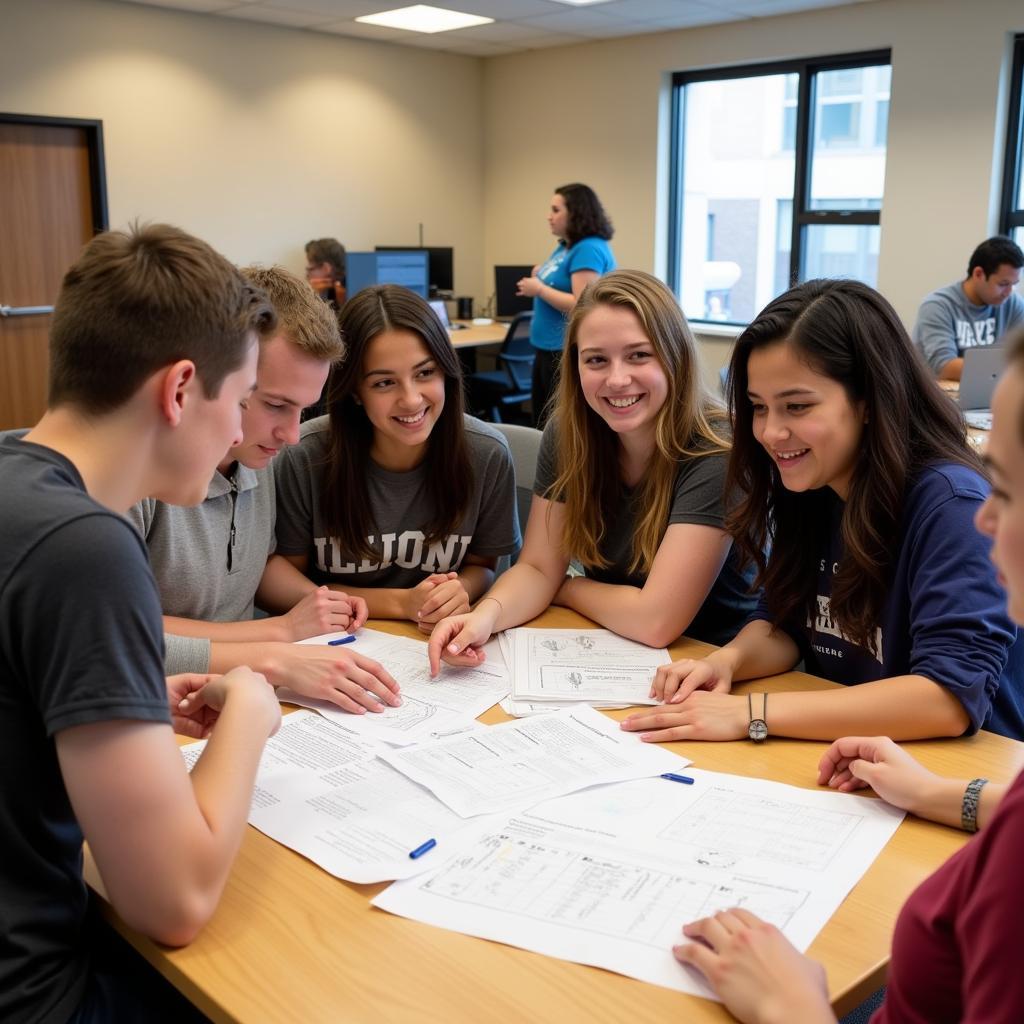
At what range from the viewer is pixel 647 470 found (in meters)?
1.98

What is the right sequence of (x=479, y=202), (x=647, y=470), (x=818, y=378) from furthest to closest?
(x=479, y=202), (x=647, y=470), (x=818, y=378)

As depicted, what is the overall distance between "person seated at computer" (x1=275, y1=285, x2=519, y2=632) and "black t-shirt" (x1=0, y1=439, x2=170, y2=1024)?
3.17 feet

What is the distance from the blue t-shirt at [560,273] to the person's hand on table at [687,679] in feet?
13.9

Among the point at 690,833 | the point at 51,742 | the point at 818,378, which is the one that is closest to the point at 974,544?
the point at 818,378

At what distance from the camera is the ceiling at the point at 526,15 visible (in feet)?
19.8

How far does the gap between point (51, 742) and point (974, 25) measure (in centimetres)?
602

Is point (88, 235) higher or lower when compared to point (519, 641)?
higher

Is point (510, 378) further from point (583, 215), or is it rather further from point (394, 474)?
point (394, 474)

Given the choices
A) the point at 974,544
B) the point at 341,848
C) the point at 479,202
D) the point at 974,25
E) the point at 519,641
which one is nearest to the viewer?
the point at 341,848

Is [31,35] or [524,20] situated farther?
[524,20]

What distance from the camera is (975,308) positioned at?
5.00 meters

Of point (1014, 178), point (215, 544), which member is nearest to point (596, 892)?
point (215, 544)

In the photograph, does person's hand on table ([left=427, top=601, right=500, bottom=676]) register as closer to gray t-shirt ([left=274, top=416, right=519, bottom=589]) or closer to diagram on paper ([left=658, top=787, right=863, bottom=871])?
gray t-shirt ([left=274, top=416, right=519, bottom=589])

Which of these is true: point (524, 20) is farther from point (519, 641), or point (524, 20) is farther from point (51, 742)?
point (51, 742)
